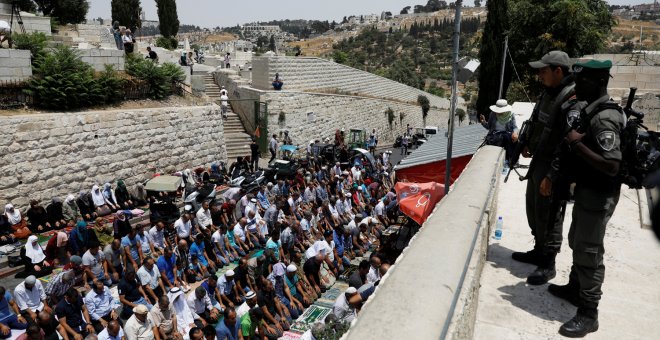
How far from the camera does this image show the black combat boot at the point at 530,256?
13.3 feet

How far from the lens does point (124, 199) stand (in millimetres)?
13273

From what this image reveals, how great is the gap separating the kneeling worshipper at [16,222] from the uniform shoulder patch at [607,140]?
11.7 metres

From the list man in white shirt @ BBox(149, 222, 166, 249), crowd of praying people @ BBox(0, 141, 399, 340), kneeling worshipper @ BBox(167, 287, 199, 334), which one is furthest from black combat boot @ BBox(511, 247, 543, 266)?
man in white shirt @ BBox(149, 222, 166, 249)

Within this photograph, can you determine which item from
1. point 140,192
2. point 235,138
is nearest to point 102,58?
point 140,192

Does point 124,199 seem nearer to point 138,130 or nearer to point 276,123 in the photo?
point 138,130

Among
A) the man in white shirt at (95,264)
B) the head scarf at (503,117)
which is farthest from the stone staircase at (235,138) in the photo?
the head scarf at (503,117)

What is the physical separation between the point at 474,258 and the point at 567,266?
58.2 inches

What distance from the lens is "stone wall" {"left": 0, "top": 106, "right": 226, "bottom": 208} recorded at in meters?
11.4

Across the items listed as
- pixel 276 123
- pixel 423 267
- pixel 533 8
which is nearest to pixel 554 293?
pixel 423 267

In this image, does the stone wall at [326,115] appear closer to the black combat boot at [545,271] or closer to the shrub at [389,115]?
the shrub at [389,115]

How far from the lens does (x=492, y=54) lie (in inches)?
1005

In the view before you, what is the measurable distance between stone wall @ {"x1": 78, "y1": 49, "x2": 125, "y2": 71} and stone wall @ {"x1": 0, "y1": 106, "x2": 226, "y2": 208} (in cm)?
218

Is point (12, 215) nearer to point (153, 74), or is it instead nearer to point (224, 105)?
point (153, 74)

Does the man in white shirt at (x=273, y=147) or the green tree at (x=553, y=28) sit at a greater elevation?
the green tree at (x=553, y=28)
